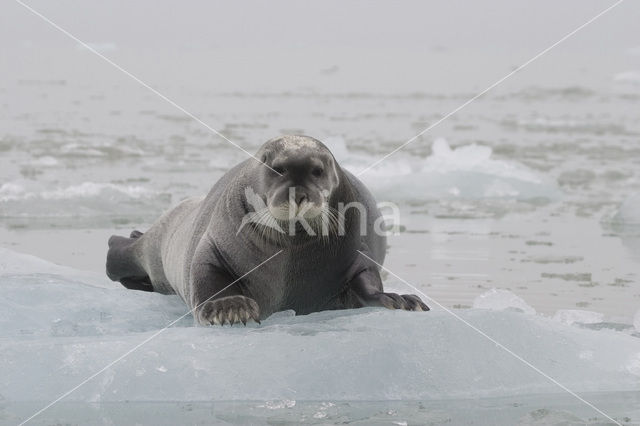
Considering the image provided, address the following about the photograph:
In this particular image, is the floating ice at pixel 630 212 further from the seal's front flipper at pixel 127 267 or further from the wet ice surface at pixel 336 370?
the wet ice surface at pixel 336 370

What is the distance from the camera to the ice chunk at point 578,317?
621 cm

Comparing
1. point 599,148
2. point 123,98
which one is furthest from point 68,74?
point 599,148

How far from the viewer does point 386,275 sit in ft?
26.2

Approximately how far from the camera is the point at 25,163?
1395 cm

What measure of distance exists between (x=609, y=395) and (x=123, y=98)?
81.3ft

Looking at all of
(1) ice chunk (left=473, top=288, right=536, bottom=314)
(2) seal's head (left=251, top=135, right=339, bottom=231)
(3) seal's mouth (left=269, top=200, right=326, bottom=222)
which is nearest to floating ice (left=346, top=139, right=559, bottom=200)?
(1) ice chunk (left=473, top=288, right=536, bottom=314)

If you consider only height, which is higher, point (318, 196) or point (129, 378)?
point (318, 196)

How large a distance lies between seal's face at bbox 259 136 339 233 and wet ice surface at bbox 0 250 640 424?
0.52 m

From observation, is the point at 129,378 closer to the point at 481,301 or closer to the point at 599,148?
the point at 481,301

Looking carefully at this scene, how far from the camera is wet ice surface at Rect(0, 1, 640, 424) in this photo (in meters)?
4.67

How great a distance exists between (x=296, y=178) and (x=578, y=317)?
201 cm

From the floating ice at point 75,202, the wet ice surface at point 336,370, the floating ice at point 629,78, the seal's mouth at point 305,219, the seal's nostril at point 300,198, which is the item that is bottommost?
the floating ice at point 75,202

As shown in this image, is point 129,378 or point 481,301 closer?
point 129,378

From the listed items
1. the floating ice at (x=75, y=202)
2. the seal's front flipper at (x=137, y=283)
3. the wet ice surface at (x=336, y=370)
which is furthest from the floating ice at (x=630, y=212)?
the wet ice surface at (x=336, y=370)
